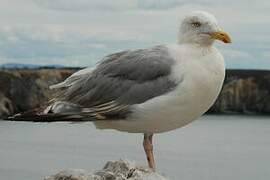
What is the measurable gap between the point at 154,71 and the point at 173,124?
46 cm

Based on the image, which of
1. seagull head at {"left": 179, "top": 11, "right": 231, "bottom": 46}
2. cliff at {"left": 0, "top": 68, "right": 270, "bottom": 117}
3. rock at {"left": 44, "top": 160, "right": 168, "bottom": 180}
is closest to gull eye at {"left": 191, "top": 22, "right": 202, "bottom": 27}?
seagull head at {"left": 179, "top": 11, "right": 231, "bottom": 46}

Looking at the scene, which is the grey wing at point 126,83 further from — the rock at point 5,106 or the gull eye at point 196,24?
the rock at point 5,106

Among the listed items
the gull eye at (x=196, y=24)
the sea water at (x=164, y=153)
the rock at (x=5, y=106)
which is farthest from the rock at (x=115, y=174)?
the rock at (x=5, y=106)

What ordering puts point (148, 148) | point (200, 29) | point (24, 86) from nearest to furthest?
point (200, 29), point (148, 148), point (24, 86)

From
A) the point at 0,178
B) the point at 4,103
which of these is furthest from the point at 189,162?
the point at 4,103

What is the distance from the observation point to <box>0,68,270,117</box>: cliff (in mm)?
79062

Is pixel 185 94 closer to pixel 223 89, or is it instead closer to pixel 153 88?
pixel 153 88

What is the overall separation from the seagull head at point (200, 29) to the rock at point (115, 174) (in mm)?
1242

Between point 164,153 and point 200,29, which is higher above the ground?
point 200,29

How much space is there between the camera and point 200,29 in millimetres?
6582

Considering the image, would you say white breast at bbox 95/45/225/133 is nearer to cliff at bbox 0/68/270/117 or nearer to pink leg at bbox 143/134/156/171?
pink leg at bbox 143/134/156/171

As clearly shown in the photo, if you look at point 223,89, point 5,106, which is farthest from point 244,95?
point 5,106

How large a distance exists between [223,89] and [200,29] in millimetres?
76972

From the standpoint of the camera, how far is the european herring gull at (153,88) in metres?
6.40
